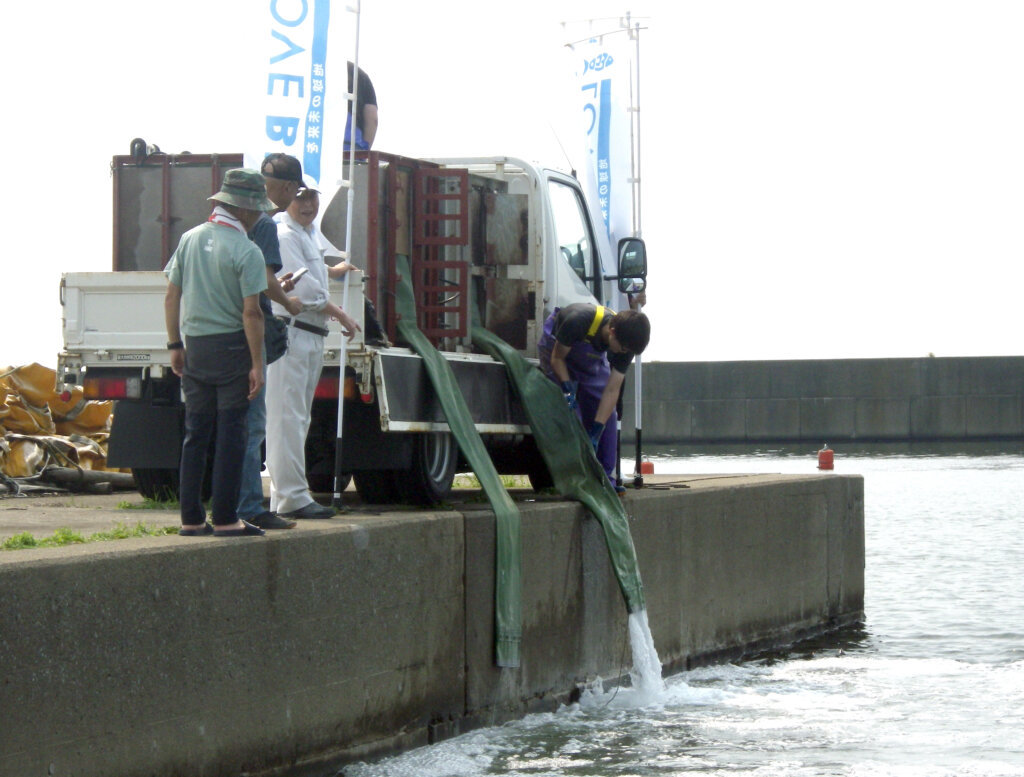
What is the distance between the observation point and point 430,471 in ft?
29.5

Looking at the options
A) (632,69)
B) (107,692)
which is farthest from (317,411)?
(632,69)

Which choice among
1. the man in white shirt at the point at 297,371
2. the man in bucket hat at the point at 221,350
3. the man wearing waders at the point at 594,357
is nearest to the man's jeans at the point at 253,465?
the man in bucket hat at the point at 221,350

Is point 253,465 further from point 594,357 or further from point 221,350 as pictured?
point 594,357

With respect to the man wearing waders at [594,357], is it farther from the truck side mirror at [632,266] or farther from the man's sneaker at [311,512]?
the man's sneaker at [311,512]

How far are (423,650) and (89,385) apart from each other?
9.14 feet

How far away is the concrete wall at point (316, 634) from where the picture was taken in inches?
206

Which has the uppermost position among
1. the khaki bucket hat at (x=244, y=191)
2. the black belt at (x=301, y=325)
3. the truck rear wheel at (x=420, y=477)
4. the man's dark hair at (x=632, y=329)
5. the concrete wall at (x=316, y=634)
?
the khaki bucket hat at (x=244, y=191)

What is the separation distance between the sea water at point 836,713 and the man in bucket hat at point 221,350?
1.30 m

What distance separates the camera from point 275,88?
8625mm

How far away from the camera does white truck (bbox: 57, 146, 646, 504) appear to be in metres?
8.66

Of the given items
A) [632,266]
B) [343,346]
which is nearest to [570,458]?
[343,346]

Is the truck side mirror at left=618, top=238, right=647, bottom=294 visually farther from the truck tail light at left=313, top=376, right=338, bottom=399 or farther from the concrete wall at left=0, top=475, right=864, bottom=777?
the truck tail light at left=313, top=376, right=338, bottom=399

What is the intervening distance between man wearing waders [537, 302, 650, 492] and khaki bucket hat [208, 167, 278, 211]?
3094mm

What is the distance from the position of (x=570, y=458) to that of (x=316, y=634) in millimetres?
3098
